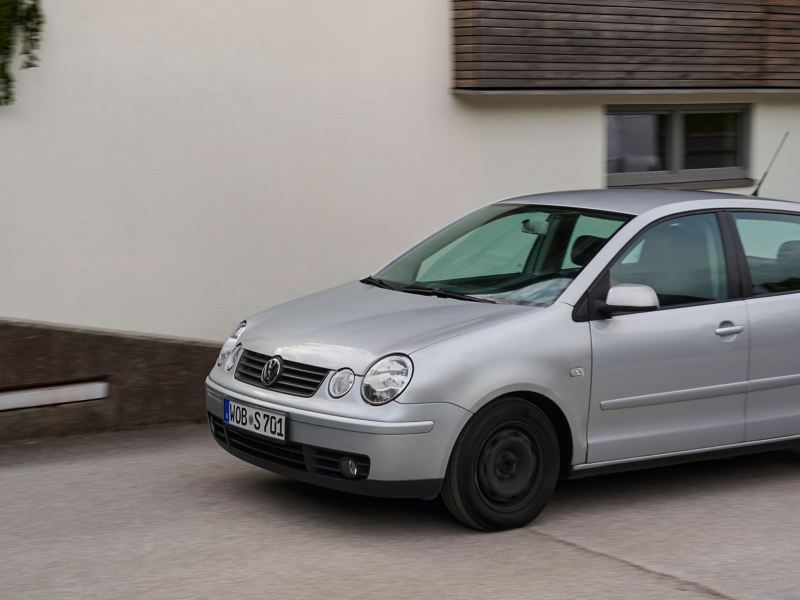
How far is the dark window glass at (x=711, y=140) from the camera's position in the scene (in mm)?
12383

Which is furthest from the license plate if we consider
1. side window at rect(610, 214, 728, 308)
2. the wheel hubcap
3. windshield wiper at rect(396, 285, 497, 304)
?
side window at rect(610, 214, 728, 308)

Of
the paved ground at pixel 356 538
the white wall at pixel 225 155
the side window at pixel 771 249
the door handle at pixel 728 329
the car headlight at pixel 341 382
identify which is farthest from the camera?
the white wall at pixel 225 155

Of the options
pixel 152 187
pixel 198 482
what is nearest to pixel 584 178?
pixel 152 187

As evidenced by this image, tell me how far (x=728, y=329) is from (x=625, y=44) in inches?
213

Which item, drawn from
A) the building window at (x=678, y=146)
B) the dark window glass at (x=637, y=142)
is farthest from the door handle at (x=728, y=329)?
the dark window glass at (x=637, y=142)

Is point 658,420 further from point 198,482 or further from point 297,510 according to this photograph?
point 198,482

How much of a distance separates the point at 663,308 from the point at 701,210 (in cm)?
69

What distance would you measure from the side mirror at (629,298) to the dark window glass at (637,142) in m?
5.84

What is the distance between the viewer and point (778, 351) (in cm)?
660

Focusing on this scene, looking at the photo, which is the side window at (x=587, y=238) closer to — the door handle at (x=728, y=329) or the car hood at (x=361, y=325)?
the car hood at (x=361, y=325)

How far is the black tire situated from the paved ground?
4.5 inches

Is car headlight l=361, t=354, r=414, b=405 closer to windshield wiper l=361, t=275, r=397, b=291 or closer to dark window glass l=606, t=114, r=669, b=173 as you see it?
windshield wiper l=361, t=275, r=397, b=291

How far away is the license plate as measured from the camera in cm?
574

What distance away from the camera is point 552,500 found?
6.44 meters
